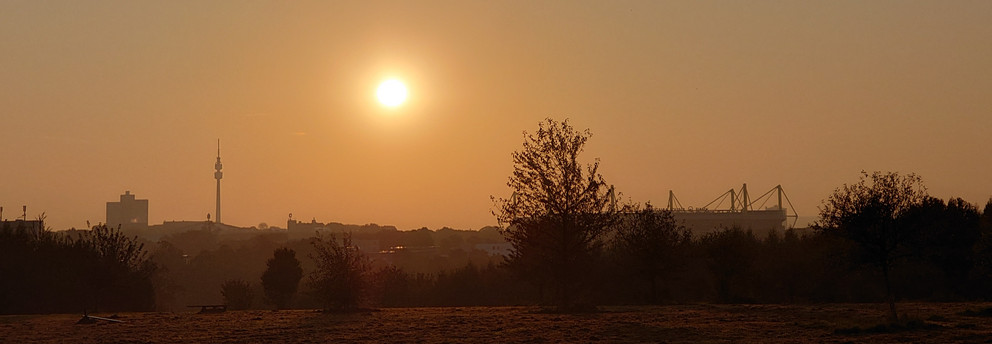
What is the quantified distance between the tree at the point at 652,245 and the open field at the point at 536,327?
45.5 ft

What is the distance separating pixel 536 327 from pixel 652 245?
25271 mm

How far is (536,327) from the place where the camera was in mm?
37906

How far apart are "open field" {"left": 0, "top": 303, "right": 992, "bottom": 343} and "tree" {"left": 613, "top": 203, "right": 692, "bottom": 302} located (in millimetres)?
13855

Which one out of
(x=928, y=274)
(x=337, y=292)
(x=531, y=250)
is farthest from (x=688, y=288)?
(x=337, y=292)

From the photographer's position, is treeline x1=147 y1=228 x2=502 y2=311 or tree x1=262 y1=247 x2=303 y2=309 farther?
treeline x1=147 y1=228 x2=502 y2=311

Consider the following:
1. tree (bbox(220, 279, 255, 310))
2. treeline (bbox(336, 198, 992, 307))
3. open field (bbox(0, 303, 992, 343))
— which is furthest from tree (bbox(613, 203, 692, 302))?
tree (bbox(220, 279, 255, 310))

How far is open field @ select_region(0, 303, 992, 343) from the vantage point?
32369 millimetres

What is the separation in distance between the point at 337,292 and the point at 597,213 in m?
13.6

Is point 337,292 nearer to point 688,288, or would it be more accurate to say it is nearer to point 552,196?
point 552,196

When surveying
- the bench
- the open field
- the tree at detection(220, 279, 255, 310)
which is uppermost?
the tree at detection(220, 279, 255, 310)

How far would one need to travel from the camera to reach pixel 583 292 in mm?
66688

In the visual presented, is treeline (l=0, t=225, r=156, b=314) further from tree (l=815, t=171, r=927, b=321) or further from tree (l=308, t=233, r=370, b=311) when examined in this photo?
tree (l=815, t=171, r=927, b=321)

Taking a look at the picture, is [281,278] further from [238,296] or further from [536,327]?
[536,327]

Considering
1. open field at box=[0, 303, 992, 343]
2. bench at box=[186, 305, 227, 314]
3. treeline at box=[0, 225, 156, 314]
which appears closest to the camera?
open field at box=[0, 303, 992, 343]
